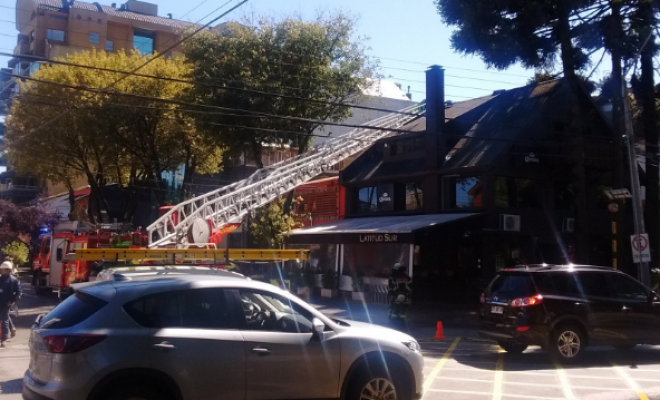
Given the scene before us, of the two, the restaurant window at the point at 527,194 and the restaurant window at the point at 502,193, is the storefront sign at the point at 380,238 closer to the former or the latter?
the restaurant window at the point at 502,193

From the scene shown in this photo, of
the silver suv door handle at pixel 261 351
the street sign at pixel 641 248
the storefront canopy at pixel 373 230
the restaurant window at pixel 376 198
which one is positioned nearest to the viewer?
the silver suv door handle at pixel 261 351

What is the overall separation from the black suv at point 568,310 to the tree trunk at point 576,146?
9171 mm

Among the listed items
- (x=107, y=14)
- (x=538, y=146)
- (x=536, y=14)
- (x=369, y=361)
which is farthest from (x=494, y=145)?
(x=107, y=14)

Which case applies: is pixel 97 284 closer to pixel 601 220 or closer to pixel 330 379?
pixel 330 379

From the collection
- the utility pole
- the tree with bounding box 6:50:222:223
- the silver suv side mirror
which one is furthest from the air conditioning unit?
the silver suv side mirror

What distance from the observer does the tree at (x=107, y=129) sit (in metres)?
31.8

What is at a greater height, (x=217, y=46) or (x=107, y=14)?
(x=107, y=14)

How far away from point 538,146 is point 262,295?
21.1 meters

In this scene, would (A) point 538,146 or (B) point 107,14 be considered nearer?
(A) point 538,146

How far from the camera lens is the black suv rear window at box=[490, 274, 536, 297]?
12.1 m

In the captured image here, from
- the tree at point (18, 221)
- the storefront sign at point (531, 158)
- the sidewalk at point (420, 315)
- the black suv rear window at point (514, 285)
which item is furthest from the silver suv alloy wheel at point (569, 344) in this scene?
the tree at point (18, 221)

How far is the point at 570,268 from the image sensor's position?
12555mm

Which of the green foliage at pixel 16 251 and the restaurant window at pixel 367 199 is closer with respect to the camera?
the restaurant window at pixel 367 199

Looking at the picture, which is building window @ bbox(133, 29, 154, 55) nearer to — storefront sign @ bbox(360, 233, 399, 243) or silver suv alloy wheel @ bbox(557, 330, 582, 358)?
storefront sign @ bbox(360, 233, 399, 243)
